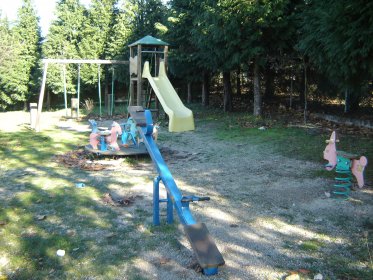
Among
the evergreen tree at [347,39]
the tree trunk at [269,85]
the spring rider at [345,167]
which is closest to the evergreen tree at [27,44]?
the tree trunk at [269,85]

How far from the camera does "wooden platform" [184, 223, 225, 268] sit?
3.43 m

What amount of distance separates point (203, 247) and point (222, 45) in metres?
11.9

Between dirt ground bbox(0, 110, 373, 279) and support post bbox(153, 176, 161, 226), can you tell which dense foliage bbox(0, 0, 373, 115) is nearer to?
dirt ground bbox(0, 110, 373, 279)

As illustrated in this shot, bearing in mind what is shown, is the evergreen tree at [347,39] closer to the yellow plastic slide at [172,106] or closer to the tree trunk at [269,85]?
the yellow plastic slide at [172,106]

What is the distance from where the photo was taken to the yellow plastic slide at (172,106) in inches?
356

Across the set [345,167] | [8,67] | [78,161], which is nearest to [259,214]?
[345,167]

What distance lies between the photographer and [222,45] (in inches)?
569

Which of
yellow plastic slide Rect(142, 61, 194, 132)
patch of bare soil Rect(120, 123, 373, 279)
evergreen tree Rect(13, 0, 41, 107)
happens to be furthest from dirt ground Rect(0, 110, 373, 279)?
evergreen tree Rect(13, 0, 41, 107)

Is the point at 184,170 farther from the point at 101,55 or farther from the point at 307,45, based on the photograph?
the point at 101,55

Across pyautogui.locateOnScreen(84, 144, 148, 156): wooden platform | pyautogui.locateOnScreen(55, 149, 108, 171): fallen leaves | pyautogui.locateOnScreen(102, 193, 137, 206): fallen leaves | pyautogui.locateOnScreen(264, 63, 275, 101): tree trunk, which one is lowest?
pyautogui.locateOnScreen(102, 193, 137, 206): fallen leaves

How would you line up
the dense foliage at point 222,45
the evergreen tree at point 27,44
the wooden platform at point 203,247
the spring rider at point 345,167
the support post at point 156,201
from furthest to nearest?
the evergreen tree at point 27,44 → the dense foliage at point 222,45 → the spring rider at point 345,167 → the support post at point 156,201 → the wooden platform at point 203,247

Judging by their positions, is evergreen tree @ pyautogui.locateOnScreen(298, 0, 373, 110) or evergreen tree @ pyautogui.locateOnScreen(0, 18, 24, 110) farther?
evergreen tree @ pyautogui.locateOnScreen(0, 18, 24, 110)

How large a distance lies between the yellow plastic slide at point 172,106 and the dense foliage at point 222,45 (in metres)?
3.40

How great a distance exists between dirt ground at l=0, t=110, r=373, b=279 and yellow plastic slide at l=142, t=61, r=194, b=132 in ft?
2.63
